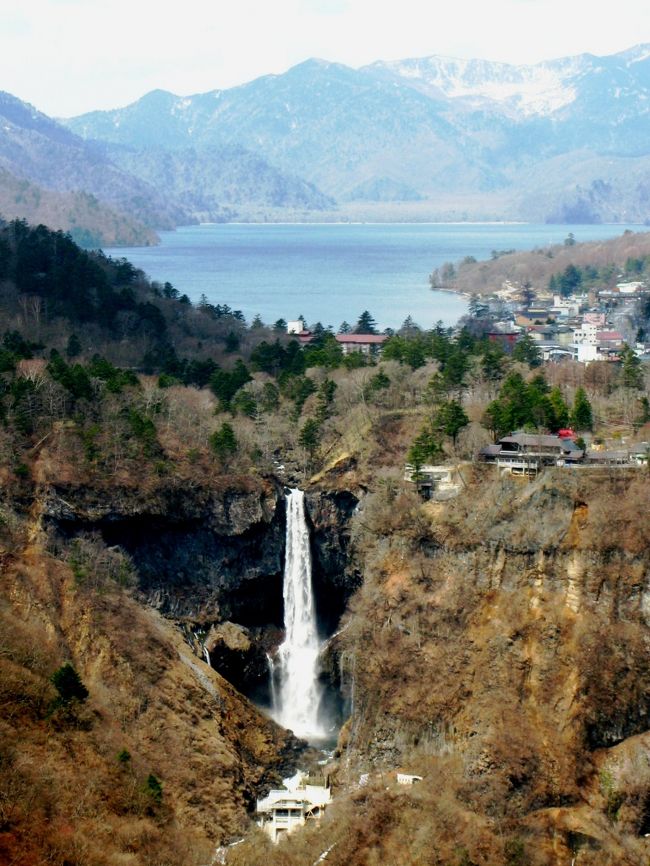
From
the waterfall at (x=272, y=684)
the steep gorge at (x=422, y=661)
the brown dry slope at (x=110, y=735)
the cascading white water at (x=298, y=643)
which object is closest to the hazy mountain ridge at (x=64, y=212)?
the cascading white water at (x=298, y=643)

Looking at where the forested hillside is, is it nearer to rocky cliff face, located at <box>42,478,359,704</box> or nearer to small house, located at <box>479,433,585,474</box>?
rocky cliff face, located at <box>42,478,359,704</box>

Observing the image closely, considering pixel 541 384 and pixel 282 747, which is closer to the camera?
pixel 282 747

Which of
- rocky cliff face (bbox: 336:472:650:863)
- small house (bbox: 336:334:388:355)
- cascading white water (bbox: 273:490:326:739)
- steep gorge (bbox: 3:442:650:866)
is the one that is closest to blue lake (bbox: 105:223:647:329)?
small house (bbox: 336:334:388:355)

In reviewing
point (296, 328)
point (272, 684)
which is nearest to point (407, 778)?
point (272, 684)

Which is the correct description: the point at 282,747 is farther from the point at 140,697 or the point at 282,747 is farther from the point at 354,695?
the point at 140,697

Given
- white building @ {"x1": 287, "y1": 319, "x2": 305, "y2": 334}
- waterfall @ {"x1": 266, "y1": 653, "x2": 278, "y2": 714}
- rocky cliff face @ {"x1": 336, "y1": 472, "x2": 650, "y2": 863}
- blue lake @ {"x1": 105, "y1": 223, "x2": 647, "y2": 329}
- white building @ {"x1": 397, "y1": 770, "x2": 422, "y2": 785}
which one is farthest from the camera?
blue lake @ {"x1": 105, "y1": 223, "x2": 647, "y2": 329}

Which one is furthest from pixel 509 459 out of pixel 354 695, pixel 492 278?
pixel 492 278
